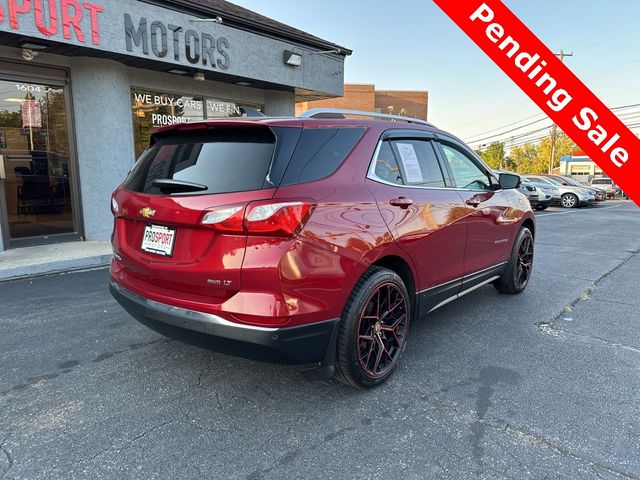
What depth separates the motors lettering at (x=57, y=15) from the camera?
5.87 meters

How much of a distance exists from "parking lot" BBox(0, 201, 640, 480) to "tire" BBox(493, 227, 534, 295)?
0.70 meters

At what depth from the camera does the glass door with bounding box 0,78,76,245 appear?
7.10 metres

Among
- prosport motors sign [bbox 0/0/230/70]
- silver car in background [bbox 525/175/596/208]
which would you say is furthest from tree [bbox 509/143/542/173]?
prosport motors sign [bbox 0/0/230/70]

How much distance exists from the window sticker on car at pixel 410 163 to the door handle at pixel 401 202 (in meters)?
0.21

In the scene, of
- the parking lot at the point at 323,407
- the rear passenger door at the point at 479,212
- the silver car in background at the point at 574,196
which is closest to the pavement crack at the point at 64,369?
the parking lot at the point at 323,407

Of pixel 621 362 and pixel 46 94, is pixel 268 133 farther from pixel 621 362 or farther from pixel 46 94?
pixel 46 94

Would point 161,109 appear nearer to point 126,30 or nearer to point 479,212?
point 126,30

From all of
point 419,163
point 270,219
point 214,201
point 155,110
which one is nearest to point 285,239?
point 270,219

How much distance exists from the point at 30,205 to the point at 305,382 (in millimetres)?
6693

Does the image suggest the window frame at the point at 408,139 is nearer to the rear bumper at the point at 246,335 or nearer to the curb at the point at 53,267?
the rear bumper at the point at 246,335

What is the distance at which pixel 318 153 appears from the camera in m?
2.72

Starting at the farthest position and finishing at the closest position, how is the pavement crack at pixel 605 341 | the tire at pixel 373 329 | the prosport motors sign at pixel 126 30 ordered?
the prosport motors sign at pixel 126 30 < the pavement crack at pixel 605 341 < the tire at pixel 373 329

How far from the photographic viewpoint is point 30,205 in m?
7.47

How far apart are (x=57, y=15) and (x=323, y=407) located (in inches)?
262
